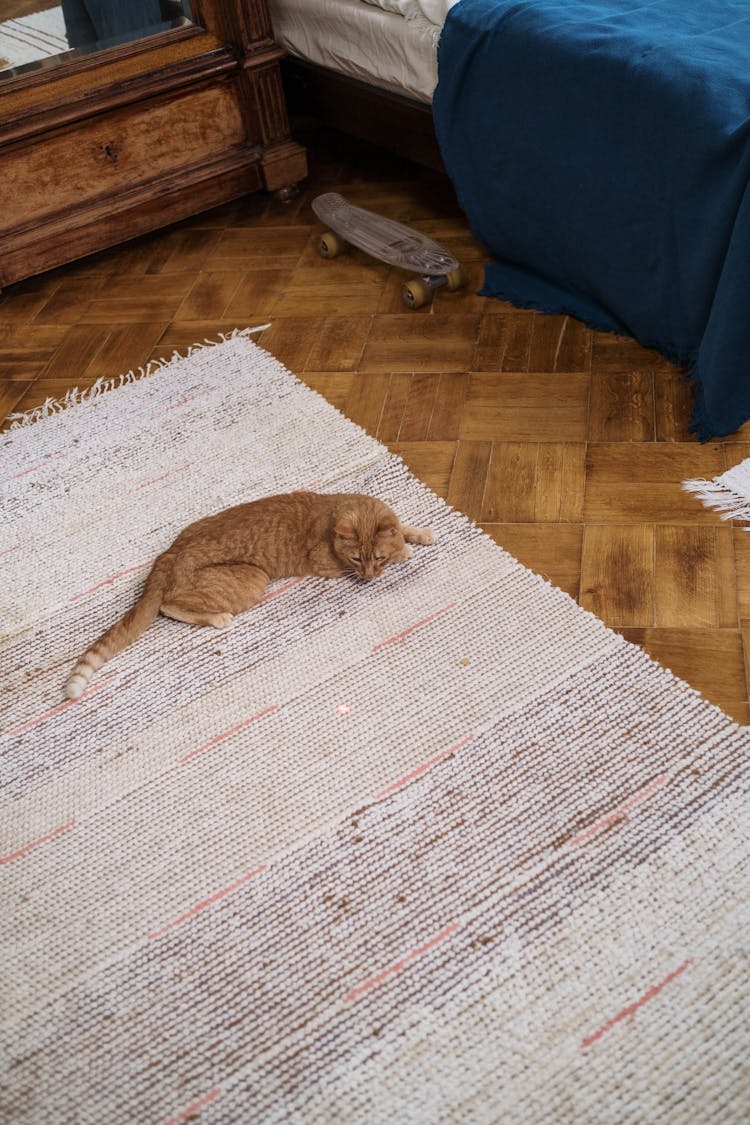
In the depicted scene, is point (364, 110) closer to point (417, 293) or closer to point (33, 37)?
point (417, 293)

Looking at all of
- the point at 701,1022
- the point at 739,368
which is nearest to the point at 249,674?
the point at 701,1022

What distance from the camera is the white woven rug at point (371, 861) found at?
1182 millimetres

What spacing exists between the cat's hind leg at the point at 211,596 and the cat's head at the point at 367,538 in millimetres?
179

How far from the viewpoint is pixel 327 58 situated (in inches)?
114

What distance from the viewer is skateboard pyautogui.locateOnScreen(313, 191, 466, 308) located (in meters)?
2.55

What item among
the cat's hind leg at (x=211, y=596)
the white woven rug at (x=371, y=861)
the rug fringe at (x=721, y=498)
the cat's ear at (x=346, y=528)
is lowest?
the white woven rug at (x=371, y=861)

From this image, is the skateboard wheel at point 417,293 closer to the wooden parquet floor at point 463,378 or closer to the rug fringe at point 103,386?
the wooden parquet floor at point 463,378

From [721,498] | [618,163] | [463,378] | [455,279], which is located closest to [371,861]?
[721,498]

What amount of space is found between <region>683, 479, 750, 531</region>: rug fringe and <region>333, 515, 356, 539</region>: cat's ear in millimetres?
666

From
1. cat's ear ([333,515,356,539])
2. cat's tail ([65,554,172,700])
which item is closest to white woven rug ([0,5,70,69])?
cat's tail ([65,554,172,700])

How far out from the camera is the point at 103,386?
98.2 inches

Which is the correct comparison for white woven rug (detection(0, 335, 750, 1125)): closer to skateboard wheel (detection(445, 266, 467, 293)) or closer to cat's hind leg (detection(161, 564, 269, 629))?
cat's hind leg (detection(161, 564, 269, 629))

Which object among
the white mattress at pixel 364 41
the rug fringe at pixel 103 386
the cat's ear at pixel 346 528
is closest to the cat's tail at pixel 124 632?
the cat's ear at pixel 346 528

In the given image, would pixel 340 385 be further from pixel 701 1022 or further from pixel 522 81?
pixel 701 1022
